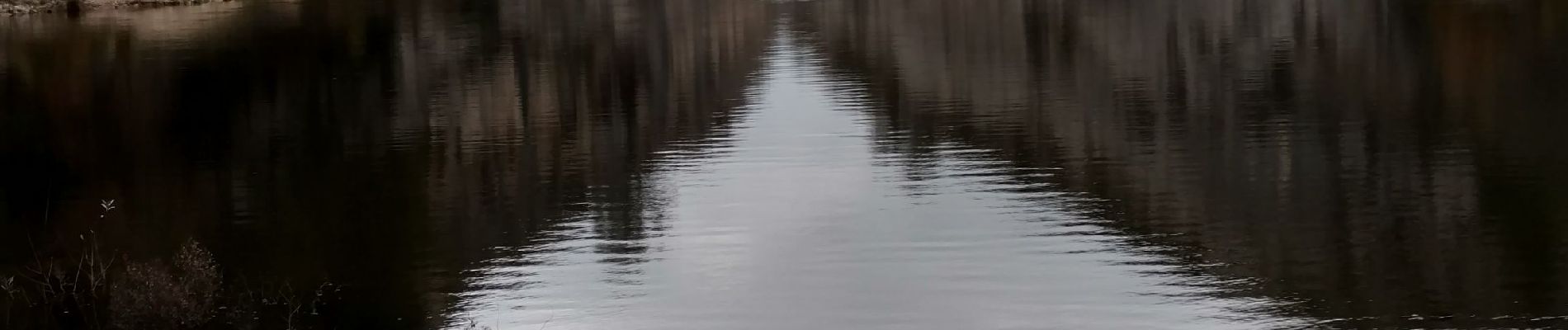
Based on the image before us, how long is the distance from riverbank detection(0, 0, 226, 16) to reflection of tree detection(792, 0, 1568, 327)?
1665 inches

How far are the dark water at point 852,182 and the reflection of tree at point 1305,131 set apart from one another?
0.38 ft

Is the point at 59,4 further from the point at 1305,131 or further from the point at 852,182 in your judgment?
the point at 1305,131

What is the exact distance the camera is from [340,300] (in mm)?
23734

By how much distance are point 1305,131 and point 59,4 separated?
8069 centimetres

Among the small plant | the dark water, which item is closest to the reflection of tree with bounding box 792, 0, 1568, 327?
the dark water

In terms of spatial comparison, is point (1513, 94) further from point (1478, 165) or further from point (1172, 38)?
point (1172, 38)

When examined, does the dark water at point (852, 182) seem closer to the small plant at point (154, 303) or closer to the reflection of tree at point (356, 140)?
the reflection of tree at point (356, 140)

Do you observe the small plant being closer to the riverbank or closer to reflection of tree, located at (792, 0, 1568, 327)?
reflection of tree, located at (792, 0, 1568, 327)

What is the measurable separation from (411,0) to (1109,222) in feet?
329

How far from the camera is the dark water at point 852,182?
2289 cm

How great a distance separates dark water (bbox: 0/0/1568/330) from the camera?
2289 cm

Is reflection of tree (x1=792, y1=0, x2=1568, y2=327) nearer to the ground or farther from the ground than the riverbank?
nearer to the ground

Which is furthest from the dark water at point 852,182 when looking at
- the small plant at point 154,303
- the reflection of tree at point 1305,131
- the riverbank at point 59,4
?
the riverbank at point 59,4

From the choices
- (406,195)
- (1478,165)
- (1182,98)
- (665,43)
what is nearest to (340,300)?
(406,195)
